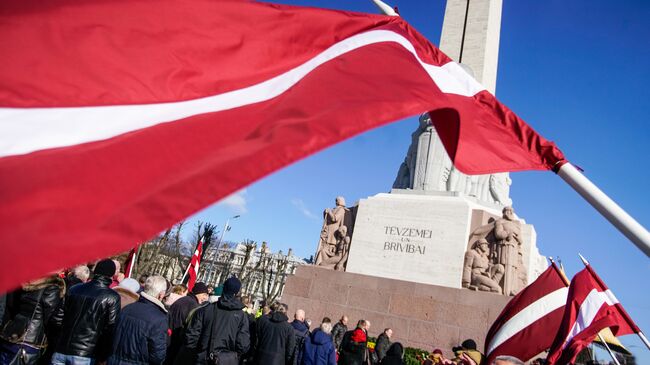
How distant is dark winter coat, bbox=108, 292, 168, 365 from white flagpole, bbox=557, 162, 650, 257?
3.55 metres

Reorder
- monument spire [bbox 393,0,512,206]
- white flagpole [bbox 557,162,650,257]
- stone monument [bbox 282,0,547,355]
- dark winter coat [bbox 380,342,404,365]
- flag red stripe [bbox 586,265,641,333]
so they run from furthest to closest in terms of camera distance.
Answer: monument spire [bbox 393,0,512,206] → stone monument [bbox 282,0,547,355] → dark winter coat [bbox 380,342,404,365] → flag red stripe [bbox 586,265,641,333] → white flagpole [bbox 557,162,650,257]

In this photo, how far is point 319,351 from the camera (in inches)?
259

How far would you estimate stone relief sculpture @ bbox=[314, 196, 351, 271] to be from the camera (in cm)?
1229

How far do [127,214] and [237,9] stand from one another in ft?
5.63

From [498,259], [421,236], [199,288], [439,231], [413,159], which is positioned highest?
[413,159]

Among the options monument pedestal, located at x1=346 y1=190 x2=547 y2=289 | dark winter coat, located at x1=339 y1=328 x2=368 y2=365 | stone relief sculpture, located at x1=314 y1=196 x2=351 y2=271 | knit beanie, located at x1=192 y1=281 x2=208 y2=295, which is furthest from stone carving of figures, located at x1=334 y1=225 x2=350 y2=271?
knit beanie, located at x1=192 y1=281 x2=208 y2=295

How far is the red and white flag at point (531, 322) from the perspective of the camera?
15.4ft

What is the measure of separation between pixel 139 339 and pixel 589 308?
153 inches

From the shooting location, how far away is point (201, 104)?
8.19 feet

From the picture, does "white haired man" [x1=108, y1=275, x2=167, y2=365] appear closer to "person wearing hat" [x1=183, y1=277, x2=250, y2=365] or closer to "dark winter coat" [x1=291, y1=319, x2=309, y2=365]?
"person wearing hat" [x1=183, y1=277, x2=250, y2=365]

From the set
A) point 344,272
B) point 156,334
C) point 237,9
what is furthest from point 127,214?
point 344,272

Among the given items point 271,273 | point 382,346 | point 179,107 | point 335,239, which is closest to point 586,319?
point 179,107

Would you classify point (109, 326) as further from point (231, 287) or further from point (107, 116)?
point (107, 116)

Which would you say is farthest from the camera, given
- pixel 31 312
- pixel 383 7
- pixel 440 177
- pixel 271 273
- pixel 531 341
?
pixel 271 273
